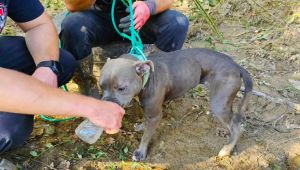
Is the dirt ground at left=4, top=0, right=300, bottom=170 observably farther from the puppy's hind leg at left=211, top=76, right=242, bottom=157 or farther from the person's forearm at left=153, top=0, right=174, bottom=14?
the person's forearm at left=153, top=0, right=174, bottom=14

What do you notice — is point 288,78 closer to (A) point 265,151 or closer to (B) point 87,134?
(A) point 265,151

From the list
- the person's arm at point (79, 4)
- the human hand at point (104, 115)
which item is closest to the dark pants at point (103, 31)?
the person's arm at point (79, 4)

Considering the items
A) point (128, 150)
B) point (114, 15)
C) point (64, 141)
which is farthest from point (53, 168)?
point (114, 15)

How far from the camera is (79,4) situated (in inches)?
156

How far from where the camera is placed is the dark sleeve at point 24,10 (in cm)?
310

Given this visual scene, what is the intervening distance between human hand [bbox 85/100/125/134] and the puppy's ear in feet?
2.41

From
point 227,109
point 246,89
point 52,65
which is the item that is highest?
point 52,65

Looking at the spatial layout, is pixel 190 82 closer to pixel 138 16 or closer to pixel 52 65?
pixel 138 16

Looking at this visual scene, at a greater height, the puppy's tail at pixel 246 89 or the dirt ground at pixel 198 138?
the puppy's tail at pixel 246 89

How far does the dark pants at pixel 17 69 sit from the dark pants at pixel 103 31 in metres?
0.39

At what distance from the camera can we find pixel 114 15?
13.1 feet

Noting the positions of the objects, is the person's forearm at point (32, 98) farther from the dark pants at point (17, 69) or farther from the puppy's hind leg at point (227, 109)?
the puppy's hind leg at point (227, 109)

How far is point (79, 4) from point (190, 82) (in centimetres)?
128

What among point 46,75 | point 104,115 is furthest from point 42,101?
point 46,75
